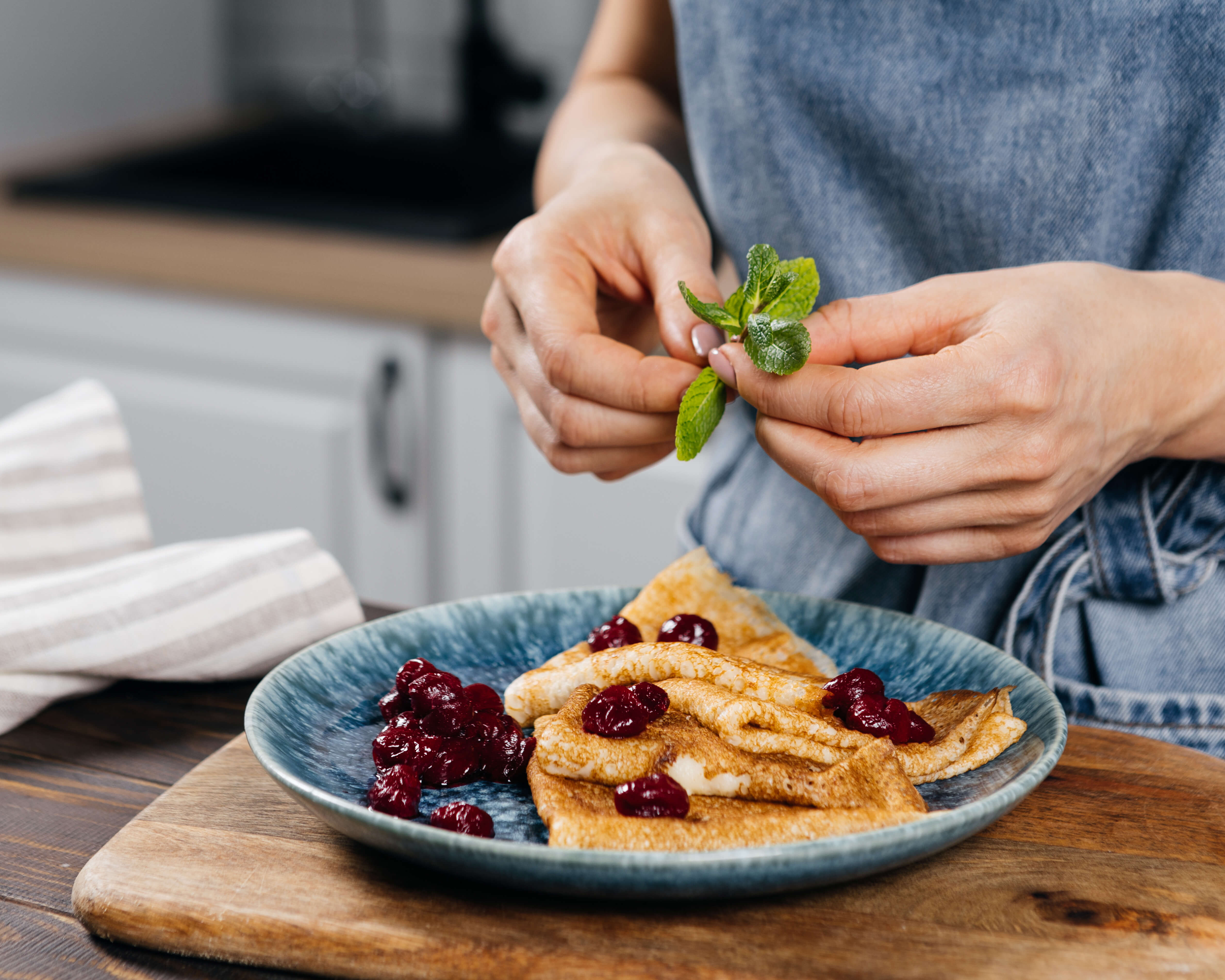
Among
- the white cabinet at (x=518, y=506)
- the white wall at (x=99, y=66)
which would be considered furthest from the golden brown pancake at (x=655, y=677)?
the white wall at (x=99, y=66)

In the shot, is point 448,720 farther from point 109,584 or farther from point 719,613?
point 109,584

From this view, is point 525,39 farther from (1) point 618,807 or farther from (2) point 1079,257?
(1) point 618,807

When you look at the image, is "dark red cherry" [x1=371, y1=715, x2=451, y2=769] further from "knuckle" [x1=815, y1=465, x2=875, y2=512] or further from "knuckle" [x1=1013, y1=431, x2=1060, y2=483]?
"knuckle" [x1=1013, y1=431, x2=1060, y2=483]

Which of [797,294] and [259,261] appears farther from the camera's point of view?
[259,261]

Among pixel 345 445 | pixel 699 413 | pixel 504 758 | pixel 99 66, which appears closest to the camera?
pixel 504 758

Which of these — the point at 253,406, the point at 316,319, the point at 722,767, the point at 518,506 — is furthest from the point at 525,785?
the point at 253,406

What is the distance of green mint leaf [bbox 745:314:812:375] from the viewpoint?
0.77 m

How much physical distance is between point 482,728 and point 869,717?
23cm

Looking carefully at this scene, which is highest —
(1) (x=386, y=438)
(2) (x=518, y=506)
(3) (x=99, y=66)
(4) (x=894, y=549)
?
(3) (x=99, y=66)

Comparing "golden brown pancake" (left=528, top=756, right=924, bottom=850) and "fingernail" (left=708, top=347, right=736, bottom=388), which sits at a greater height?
"fingernail" (left=708, top=347, right=736, bottom=388)

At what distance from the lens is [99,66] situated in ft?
8.92

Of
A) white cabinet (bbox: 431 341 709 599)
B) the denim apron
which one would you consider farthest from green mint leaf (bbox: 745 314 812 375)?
white cabinet (bbox: 431 341 709 599)

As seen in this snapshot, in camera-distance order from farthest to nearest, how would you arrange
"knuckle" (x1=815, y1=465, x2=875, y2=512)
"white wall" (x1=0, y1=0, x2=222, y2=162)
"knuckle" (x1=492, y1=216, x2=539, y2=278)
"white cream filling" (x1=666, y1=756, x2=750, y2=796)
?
"white wall" (x1=0, y1=0, x2=222, y2=162) → "knuckle" (x1=492, y1=216, x2=539, y2=278) → "knuckle" (x1=815, y1=465, x2=875, y2=512) → "white cream filling" (x1=666, y1=756, x2=750, y2=796)

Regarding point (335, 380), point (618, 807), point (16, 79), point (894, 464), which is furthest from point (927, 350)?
point (16, 79)
